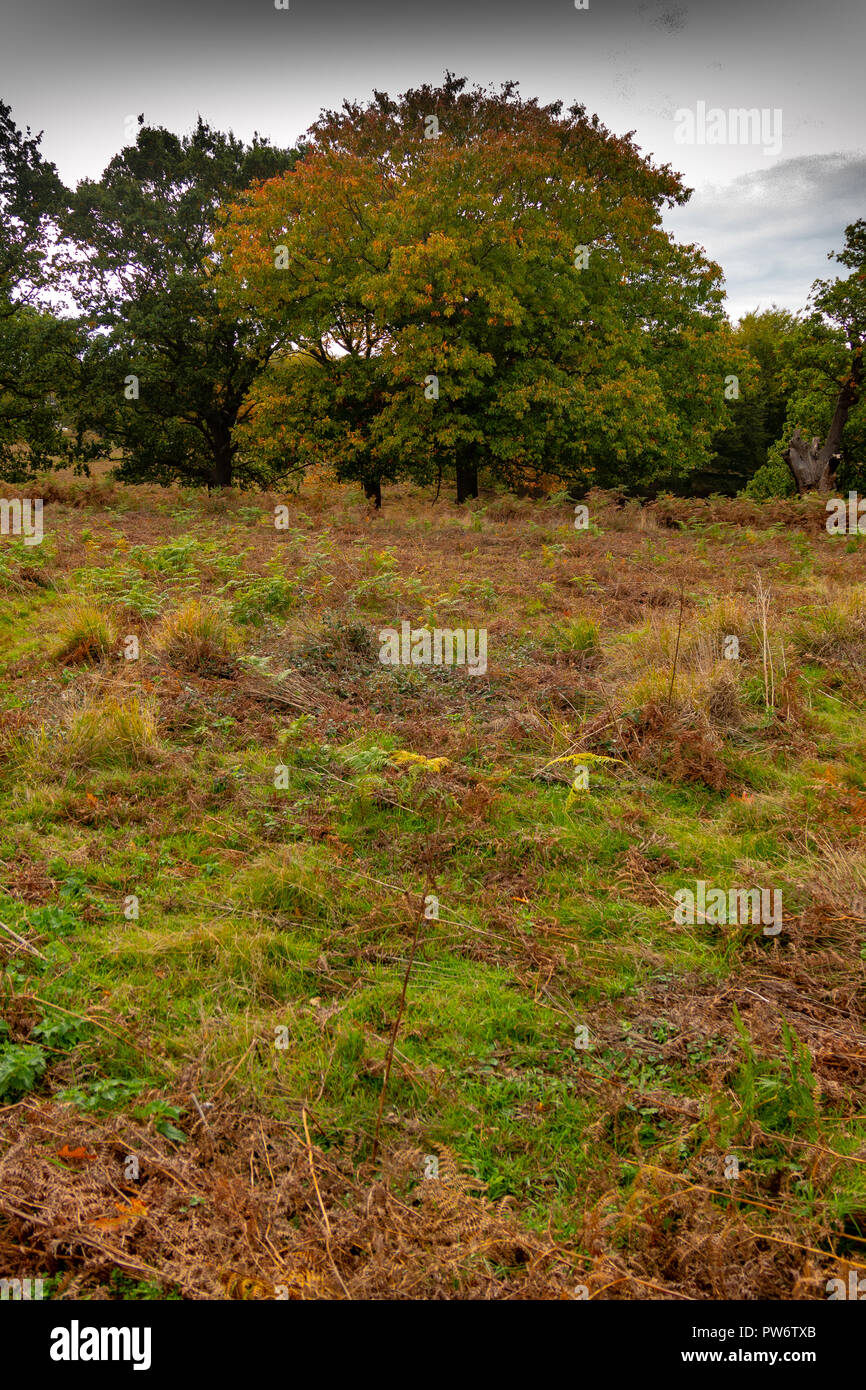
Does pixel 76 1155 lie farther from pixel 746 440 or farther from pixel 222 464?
pixel 746 440

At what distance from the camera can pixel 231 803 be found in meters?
4.68

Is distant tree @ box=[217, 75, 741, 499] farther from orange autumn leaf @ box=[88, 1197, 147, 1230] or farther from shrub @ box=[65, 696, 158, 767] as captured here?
orange autumn leaf @ box=[88, 1197, 147, 1230]

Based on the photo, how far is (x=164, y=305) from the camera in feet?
62.5

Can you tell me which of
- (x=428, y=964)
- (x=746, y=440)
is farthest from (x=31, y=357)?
(x=746, y=440)

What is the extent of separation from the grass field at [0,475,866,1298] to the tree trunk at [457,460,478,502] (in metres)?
13.4

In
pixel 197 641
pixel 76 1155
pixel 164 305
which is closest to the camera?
pixel 76 1155

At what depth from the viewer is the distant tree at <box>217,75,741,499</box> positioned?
656 inches

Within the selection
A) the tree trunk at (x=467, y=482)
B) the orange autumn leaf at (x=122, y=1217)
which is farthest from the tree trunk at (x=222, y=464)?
the orange autumn leaf at (x=122, y=1217)

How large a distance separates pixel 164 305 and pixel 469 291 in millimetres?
8420

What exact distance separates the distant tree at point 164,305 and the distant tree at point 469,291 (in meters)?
1.35

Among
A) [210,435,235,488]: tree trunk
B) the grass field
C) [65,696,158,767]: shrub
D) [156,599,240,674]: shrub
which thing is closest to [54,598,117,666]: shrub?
the grass field
